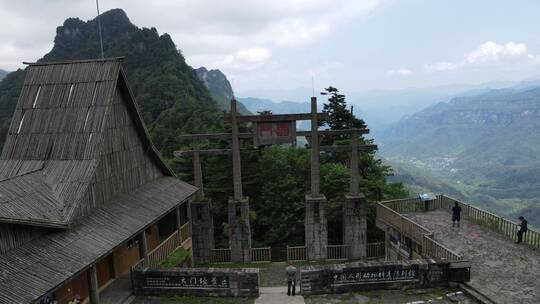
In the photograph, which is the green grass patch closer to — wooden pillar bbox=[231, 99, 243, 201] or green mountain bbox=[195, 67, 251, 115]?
wooden pillar bbox=[231, 99, 243, 201]

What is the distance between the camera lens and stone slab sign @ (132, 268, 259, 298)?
1557cm

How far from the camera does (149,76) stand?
9750 centimetres

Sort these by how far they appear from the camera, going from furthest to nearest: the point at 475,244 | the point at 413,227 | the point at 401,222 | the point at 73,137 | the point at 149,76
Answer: the point at 149,76 → the point at 401,222 → the point at 413,227 → the point at 475,244 → the point at 73,137

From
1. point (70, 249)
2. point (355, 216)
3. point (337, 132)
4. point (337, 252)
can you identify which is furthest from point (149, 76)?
point (70, 249)

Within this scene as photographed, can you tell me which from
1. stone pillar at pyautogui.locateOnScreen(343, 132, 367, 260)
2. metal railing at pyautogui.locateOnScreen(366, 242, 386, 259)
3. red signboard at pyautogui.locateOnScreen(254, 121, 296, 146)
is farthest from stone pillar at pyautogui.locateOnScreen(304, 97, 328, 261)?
metal railing at pyautogui.locateOnScreen(366, 242, 386, 259)

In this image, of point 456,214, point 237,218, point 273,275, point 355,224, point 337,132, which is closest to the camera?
point 456,214

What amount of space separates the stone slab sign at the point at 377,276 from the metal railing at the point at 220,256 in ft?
33.1

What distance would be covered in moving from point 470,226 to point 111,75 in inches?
744

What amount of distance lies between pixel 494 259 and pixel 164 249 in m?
14.7

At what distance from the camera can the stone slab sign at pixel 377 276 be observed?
51.4 ft

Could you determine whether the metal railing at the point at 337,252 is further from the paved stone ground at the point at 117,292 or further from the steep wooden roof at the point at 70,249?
the paved stone ground at the point at 117,292

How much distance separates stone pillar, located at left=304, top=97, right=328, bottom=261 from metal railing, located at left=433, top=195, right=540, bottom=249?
22.3 ft

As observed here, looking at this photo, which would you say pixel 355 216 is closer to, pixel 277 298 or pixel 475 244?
pixel 475 244

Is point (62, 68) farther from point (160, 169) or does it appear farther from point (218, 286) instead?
point (218, 286)
